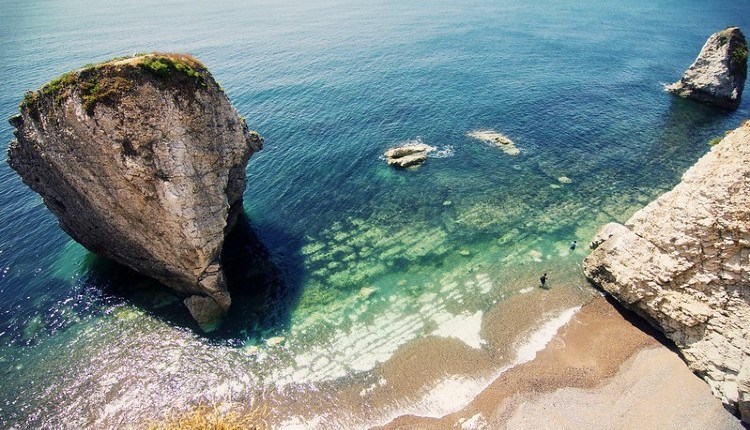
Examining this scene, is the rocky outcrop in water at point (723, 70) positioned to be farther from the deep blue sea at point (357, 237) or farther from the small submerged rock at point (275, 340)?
the small submerged rock at point (275, 340)

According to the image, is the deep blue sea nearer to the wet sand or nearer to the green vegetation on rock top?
the wet sand

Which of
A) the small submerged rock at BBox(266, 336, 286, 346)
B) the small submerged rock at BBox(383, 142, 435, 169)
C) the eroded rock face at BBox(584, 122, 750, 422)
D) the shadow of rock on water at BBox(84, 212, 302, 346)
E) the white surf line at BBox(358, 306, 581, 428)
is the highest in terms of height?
the eroded rock face at BBox(584, 122, 750, 422)

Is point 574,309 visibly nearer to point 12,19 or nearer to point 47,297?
point 47,297

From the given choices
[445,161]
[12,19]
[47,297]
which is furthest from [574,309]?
→ [12,19]

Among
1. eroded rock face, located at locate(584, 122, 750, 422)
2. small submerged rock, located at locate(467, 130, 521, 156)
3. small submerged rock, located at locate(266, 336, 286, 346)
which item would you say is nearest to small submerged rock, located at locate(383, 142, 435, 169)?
small submerged rock, located at locate(467, 130, 521, 156)

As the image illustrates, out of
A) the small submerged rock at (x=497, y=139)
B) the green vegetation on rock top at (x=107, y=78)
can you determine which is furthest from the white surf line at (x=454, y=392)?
the small submerged rock at (x=497, y=139)

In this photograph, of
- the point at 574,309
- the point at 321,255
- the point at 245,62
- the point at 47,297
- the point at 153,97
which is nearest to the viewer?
the point at 153,97

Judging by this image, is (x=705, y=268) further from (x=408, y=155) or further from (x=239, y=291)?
(x=239, y=291)
